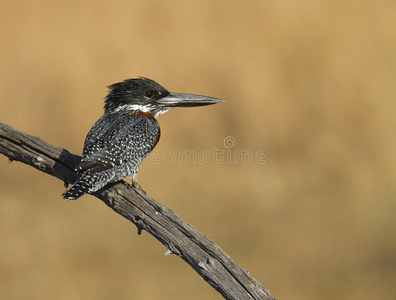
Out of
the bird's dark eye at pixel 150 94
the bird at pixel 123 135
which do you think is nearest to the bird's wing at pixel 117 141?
the bird at pixel 123 135

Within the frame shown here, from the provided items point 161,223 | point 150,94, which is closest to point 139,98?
point 150,94

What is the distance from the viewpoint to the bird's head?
511 centimetres

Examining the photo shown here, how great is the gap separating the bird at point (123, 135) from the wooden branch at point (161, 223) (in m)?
0.16

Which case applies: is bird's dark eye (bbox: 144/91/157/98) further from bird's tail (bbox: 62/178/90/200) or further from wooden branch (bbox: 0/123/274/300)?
bird's tail (bbox: 62/178/90/200)

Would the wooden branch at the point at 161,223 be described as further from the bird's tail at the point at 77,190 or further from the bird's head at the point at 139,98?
the bird's head at the point at 139,98

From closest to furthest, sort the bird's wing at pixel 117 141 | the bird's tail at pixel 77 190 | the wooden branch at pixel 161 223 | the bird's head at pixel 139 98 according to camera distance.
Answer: the wooden branch at pixel 161 223 < the bird's tail at pixel 77 190 < the bird's wing at pixel 117 141 < the bird's head at pixel 139 98

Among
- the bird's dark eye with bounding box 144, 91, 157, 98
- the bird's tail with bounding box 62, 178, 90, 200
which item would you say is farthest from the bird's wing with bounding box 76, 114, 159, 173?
the bird's dark eye with bounding box 144, 91, 157, 98

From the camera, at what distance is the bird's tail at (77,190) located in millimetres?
4156

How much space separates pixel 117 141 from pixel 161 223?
0.97 metres

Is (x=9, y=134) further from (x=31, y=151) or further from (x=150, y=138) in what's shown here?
(x=150, y=138)

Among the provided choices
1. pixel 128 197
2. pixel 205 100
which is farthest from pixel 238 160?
pixel 128 197

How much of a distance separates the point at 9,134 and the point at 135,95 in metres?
1.18

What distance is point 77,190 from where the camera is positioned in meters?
4.18

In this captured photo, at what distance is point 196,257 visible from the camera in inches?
152
